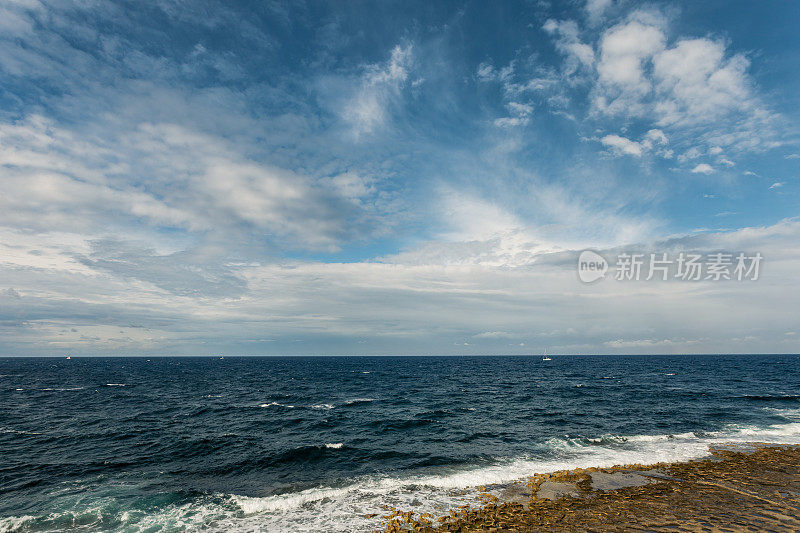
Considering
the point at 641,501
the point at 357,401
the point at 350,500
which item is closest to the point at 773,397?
the point at 641,501

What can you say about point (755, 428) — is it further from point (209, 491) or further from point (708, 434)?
point (209, 491)

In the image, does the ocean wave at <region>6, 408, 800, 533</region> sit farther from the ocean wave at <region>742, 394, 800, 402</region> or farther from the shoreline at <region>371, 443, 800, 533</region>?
the ocean wave at <region>742, 394, 800, 402</region>

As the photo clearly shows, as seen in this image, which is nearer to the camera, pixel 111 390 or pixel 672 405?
pixel 672 405

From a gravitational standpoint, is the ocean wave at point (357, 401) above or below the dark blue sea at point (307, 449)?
below

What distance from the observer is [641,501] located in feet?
64.1

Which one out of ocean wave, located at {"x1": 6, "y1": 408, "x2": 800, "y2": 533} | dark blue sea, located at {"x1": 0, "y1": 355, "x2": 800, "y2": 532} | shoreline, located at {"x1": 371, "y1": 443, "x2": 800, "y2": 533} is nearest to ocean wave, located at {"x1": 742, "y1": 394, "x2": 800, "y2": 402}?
dark blue sea, located at {"x1": 0, "y1": 355, "x2": 800, "y2": 532}

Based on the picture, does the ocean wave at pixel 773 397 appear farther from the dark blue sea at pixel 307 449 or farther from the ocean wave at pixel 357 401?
the ocean wave at pixel 357 401

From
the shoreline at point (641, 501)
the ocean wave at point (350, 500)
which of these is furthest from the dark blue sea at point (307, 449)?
the shoreline at point (641, 501)

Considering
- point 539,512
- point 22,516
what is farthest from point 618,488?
point 22,516

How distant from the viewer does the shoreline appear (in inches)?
667

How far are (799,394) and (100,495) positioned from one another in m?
98.5

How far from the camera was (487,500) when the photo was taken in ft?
67.5

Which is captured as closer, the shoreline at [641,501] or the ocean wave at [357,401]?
the shoreline at [641,501]

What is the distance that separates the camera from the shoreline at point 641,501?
55.6 ft
